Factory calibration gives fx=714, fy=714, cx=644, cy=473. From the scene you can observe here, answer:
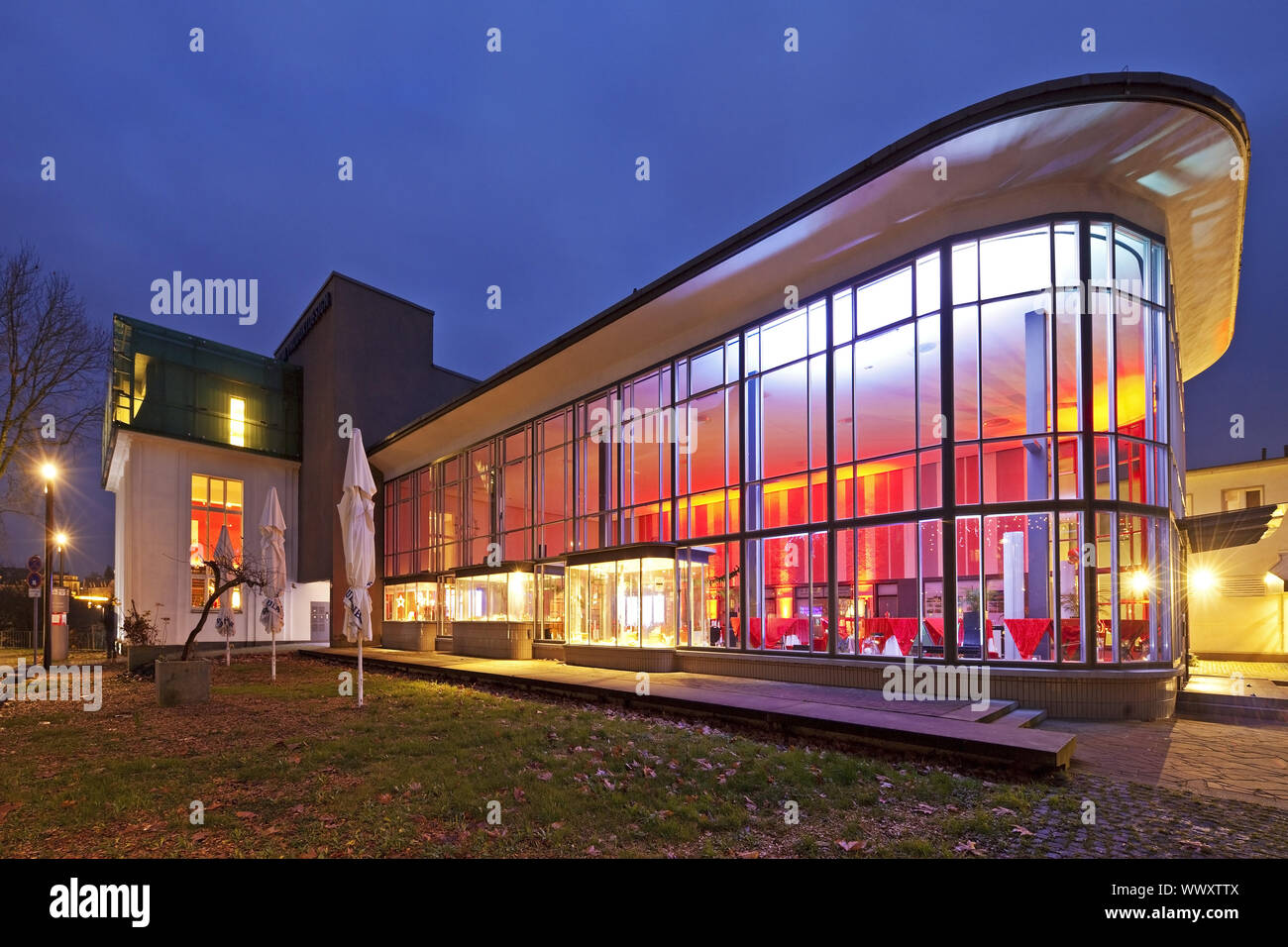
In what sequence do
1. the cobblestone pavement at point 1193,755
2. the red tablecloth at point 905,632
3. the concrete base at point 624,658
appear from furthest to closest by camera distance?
the concrete base at point 624,658 → the red tablecloth at point 905,632 → the cobblestone pavement at point 1193,755

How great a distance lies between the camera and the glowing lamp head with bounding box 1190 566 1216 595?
79.3 feet

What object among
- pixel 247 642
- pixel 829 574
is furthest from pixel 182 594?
pixel 829 574

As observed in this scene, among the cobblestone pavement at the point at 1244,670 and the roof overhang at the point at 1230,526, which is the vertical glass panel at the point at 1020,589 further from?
the cobblestone pavement at the point at 1244,670

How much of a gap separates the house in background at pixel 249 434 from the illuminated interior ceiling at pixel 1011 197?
20.3 meters

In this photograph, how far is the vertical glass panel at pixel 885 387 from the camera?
14477 millimetres

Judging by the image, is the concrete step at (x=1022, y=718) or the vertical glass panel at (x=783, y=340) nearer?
the concrete step at (x=1022, y=718)

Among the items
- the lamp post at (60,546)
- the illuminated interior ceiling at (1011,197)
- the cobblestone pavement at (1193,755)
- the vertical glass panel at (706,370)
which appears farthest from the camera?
the lamp post at (60,546)

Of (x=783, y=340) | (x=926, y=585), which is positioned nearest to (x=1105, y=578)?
(x=926, y=585)

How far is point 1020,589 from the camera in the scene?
12781 millimetres

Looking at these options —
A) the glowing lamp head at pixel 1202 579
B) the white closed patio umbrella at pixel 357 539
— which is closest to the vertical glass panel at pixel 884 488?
the white closed patio umbrella at pixel 357 539

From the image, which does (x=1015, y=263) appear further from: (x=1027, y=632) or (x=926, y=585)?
(x=1027, y=632)

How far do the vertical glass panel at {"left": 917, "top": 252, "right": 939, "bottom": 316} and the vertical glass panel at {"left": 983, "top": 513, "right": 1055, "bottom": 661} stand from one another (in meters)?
4.15

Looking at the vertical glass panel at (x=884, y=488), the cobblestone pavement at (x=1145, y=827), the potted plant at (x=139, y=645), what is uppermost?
the vertical glass panel at (x=884, y=488)
